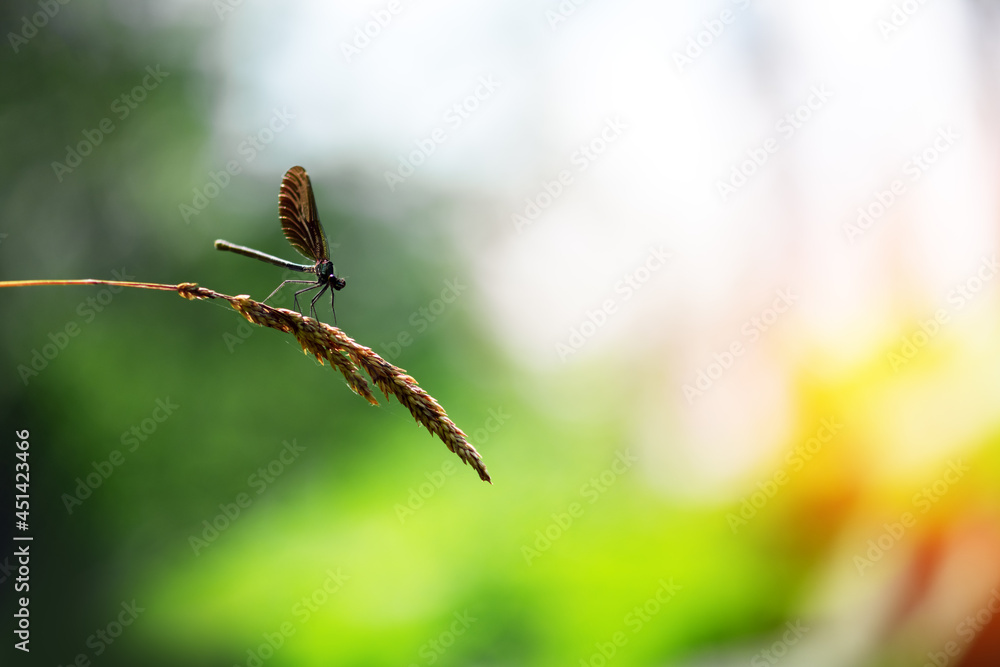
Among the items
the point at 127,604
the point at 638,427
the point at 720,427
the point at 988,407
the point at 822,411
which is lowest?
the point at 127,604

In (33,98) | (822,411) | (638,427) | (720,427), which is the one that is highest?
(822,411)

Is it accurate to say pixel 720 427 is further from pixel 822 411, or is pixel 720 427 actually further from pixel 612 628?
pixel 612 628

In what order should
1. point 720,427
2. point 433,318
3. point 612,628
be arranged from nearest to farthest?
point 612,628 < point 720,427 < point 433,318

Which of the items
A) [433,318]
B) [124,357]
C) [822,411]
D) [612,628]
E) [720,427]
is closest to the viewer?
[612,628]

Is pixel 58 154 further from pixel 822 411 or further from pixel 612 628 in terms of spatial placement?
pixel 822 411

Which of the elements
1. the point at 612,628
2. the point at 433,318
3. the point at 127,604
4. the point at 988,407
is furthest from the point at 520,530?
the point at 988,407

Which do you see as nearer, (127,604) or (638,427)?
(127,604)

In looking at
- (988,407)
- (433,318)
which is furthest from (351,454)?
(988,407)

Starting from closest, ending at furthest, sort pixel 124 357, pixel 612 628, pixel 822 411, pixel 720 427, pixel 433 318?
pixel 612 628
pixel 822 411
pixel 720 427
pixel 124 357
pixel 433 318

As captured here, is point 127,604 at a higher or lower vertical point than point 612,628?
lower
